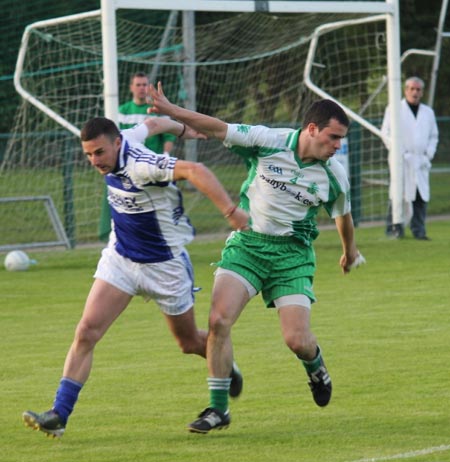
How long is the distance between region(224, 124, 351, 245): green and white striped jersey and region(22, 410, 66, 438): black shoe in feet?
5.23

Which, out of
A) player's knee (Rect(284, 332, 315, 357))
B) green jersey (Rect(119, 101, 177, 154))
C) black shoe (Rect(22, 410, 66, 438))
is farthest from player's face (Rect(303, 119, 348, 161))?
green jersey (Rect(119, 101, 177, 154))

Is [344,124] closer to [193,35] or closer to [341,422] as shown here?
[341,422]

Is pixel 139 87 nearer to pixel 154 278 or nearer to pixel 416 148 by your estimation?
pixel 416 148

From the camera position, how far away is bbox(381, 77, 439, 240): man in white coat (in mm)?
17766

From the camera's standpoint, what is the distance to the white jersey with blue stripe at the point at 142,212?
6.98 meters

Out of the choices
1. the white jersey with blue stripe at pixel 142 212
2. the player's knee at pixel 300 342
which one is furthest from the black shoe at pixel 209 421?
the white jersey with blue stripe at pixel 142 212

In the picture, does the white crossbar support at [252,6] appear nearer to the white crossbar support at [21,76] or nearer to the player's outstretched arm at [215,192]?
the white crossbar support at [21,76]

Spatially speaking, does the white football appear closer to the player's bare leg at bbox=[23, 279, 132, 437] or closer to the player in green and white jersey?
the player in green and white jersey

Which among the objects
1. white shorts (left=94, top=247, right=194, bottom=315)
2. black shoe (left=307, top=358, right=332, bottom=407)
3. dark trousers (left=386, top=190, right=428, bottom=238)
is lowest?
dark trousers (left=386, top=190, right=428, bottom=238)

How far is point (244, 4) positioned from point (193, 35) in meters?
4.17

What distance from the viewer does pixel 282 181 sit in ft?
24.0

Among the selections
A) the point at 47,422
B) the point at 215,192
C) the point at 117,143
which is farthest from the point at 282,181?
the point at 47,422

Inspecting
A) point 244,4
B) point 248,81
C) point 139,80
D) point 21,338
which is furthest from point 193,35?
point 21,338

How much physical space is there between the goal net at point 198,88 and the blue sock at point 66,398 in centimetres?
878
